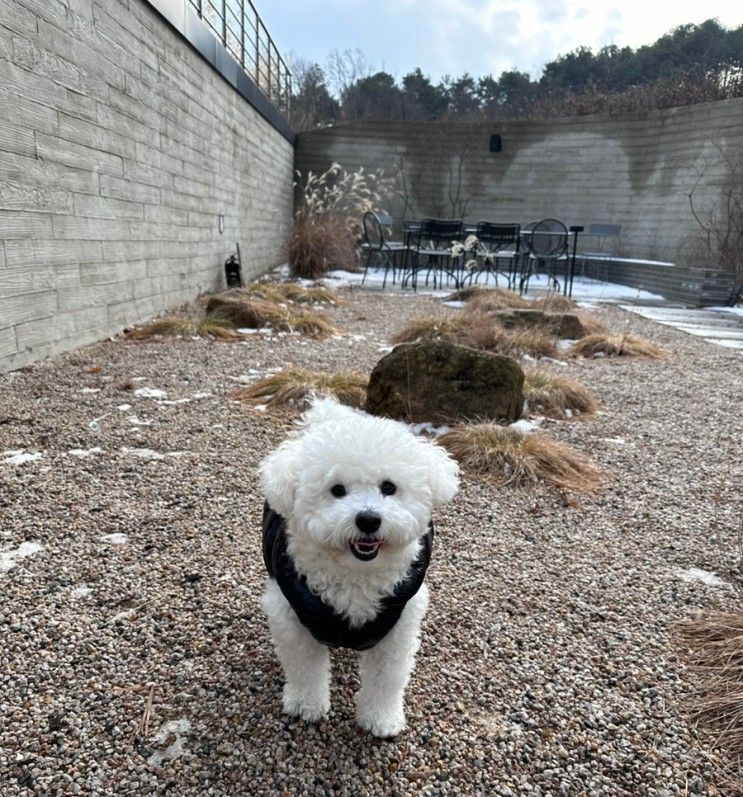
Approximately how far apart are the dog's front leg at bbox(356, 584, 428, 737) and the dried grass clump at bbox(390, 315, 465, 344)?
12.9 ft

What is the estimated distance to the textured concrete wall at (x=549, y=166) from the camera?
12547 mm

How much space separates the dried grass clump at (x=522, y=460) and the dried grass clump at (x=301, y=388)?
0.84 m

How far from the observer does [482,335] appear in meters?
5.04

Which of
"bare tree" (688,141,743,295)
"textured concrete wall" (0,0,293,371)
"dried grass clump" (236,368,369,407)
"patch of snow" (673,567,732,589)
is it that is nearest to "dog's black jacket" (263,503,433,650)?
"patch of snow" (673,567,732,589)

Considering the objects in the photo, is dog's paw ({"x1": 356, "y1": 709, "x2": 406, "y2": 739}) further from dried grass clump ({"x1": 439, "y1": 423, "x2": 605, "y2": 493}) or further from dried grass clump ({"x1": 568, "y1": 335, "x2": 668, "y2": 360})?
dried grass clump ({"x1": 568, "y1": 335, "x2": 668, "y2": 360})

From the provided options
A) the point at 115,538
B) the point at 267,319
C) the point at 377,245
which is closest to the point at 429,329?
the point at 267,319

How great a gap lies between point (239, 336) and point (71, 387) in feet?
6.64

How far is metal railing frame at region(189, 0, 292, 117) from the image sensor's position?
303 inches

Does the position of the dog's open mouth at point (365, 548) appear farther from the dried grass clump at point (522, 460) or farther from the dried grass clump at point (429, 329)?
the dried grass clump at point (429, 329)

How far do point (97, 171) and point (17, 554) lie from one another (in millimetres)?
3466

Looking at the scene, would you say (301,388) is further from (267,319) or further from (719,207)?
(719,207)

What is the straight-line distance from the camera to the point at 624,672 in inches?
62.6

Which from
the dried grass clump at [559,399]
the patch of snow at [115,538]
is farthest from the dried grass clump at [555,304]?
the patch of snow at [115,538]

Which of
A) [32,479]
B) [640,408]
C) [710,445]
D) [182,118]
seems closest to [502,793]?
[32,479]
